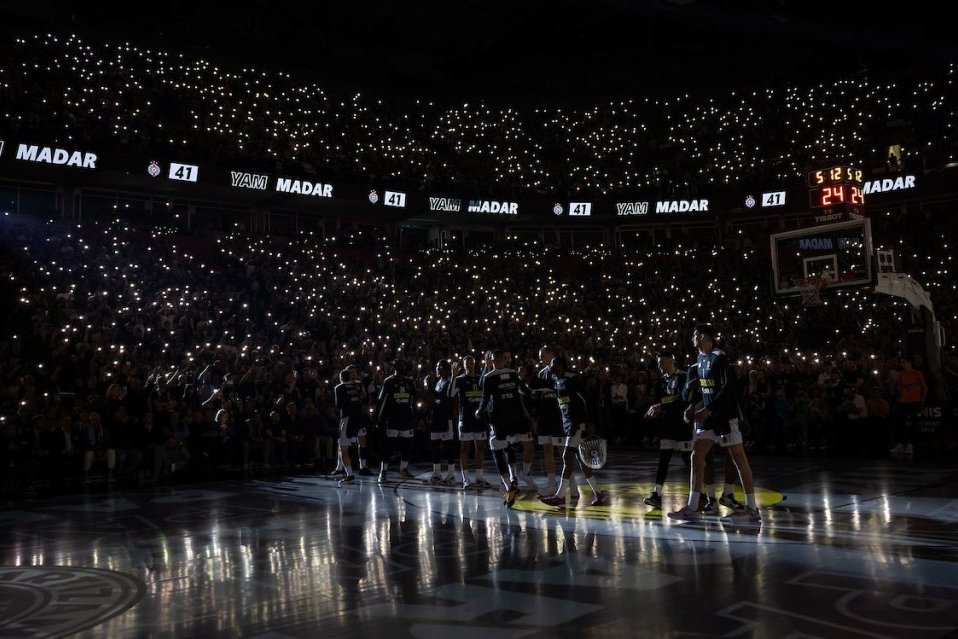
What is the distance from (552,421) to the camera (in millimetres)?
10633

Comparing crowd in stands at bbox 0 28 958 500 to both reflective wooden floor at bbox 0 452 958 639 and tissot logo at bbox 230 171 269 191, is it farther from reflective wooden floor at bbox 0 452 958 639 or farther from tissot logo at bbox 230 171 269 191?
reflective wooden floor at bbox 0 452 958 639

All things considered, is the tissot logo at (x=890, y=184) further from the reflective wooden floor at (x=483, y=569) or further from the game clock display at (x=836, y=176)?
the reflective wooden floor at (x=483, y=569)

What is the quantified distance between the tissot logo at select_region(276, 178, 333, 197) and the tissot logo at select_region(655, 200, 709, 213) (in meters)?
16.5

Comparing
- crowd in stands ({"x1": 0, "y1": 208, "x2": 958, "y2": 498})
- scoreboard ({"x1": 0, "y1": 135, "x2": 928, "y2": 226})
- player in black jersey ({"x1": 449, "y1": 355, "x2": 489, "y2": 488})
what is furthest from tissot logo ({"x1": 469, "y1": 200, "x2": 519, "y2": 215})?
player in black jersey ({"x1": 449, "y1": 355, "x2": 489, "y2": 488})

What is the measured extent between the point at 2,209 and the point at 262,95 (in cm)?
1192

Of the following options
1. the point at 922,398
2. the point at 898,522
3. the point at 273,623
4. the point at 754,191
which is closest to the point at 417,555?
the point at 273,623

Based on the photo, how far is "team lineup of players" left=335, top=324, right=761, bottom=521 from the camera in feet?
28.0

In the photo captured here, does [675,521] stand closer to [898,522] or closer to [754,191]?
[898,522]

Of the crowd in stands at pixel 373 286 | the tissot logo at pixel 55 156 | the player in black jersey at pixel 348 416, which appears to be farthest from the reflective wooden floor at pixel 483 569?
the tissot logo at pixel 55 156

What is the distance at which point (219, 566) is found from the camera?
6.77 meters

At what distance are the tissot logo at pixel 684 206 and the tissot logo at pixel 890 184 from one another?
7.15m

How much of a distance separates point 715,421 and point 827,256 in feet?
35.8

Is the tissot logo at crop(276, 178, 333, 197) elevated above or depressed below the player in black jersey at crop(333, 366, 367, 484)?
above

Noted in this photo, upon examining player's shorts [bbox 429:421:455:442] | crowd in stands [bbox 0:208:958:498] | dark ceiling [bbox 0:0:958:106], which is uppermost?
dark ceiling [bbox 0:0:958:106]
